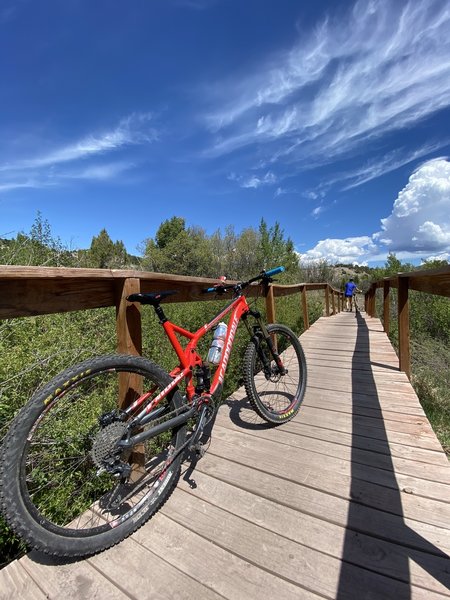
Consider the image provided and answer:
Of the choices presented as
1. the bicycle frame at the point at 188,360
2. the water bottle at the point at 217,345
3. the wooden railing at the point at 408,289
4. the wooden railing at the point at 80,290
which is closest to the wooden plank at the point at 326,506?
the bicycle frame at the point at 188,360

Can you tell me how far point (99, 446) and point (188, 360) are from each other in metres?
0.65

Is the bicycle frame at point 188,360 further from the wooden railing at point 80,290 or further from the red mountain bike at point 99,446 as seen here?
the wooden railing at point 80,290

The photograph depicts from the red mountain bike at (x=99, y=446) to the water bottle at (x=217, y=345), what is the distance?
41mm

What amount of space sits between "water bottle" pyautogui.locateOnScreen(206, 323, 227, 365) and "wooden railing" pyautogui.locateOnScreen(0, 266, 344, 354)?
0.37 m

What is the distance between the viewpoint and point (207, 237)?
36156 millimetres

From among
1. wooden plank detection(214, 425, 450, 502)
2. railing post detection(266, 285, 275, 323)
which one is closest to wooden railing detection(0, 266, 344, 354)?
wooden plank detection(214, 425, 450, 502)

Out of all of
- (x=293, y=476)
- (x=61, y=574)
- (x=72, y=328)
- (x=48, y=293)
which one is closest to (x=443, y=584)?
(x=293, y=476)

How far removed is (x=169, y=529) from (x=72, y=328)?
2353 millimetres

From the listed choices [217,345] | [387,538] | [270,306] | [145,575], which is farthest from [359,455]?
[270,306]

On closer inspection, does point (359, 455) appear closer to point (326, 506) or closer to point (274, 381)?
point (326, 506)

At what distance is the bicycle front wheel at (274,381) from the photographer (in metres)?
2.41

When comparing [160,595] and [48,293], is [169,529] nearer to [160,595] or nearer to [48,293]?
[160,595]

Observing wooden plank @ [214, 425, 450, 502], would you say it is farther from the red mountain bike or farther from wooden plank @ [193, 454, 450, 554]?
the red mountain bike

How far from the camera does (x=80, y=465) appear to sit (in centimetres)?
168
